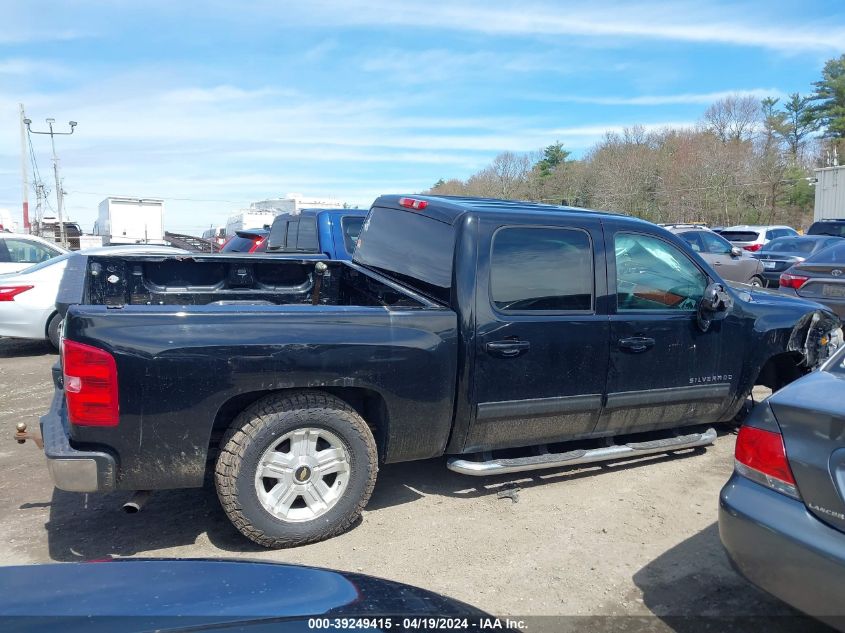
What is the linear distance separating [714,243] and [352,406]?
14869 mm

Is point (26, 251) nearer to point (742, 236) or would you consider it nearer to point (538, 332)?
point (538, 332)

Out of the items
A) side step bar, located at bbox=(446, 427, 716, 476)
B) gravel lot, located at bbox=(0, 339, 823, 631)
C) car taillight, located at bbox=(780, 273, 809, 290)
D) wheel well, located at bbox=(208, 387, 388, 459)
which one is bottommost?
gravel lot, located at bbox=(0, 339, 823, 631)

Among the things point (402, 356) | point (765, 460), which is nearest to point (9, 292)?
point (402, 356)

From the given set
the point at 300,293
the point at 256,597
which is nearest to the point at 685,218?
the point at 300,293

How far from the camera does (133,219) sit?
32562 mm

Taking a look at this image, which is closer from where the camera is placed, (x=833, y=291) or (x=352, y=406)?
(x=352, y=406)

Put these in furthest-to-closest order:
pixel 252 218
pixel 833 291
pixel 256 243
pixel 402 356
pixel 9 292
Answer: pixel 252 218, pixel 256 243, pixel 9 292, pixel 833 291, pixel 402 356

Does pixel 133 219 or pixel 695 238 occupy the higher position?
pixel 133 219

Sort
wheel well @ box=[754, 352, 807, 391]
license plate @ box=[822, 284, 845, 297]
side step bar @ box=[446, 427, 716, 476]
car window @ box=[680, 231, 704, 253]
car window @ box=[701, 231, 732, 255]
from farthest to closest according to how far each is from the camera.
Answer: car window @ box=[680, 231, 704, 253] → car window @ box=[701, 231, 732, 255] → license plate @ box=[822, 284, 845, 297] → wheel well @ box=[754, 352, 807, 391] → side step bar @ box=[446, 427, 716, 476]

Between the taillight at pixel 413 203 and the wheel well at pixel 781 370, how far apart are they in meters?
2.96

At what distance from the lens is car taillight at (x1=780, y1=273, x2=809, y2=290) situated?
938cm

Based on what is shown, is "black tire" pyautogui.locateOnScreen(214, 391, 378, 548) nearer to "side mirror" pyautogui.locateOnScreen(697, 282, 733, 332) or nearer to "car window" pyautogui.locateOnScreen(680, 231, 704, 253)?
"side mirror" pyautogui.locateOnScreen(697, 282, 733, 332)

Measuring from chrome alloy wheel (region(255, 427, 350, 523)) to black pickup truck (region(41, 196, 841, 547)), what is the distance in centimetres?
1

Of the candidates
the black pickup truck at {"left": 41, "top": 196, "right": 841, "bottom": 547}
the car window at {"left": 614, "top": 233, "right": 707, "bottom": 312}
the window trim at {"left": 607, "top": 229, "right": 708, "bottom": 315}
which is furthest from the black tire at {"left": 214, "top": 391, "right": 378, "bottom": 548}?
the car window at {"left": 614, "top": 233, "right": 707, "bottom": 312}
